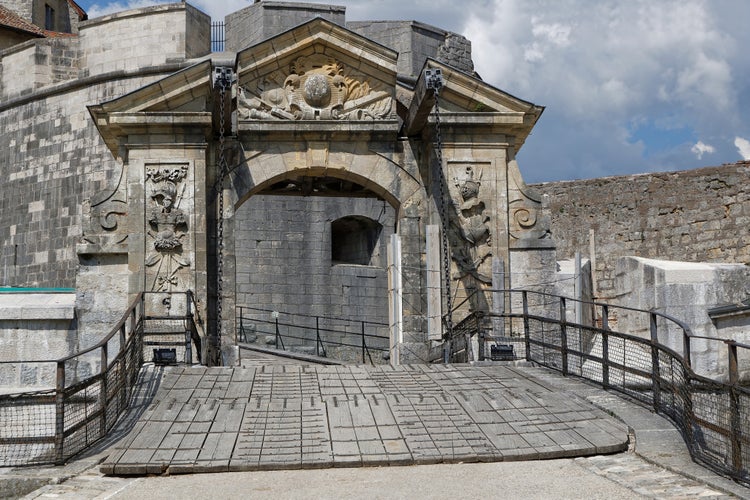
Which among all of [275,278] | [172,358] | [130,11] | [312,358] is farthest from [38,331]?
[130,11]

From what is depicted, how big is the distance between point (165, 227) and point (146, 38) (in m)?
13.8

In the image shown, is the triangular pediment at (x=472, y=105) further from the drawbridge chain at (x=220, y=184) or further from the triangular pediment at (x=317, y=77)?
the drawbridge chain at (x=220, y=184)

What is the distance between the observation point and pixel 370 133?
49.4 ft

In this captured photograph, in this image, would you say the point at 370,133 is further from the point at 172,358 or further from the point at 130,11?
the point at 130,11

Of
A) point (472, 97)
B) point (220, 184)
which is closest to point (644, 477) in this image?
point (472, 97)

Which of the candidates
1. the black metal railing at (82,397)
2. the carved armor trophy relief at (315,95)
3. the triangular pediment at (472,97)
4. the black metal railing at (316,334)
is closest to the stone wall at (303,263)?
the black metal railing at (316,334)

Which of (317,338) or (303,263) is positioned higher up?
(303,263)

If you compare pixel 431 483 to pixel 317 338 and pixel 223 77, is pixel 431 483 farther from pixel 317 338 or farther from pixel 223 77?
pixel 317 338

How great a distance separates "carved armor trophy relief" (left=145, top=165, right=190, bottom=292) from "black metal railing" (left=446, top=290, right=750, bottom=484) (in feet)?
11.7

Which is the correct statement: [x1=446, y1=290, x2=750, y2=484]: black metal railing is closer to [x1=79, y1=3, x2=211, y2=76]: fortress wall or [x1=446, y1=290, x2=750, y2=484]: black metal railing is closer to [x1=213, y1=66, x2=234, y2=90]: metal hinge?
[x1=213, y1=66, x2=234, y2=90]: metal hinge

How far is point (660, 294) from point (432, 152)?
3.46 meters

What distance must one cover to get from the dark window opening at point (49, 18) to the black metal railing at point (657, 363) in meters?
29.4

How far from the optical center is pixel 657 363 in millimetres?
9805

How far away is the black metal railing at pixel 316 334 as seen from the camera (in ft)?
86.2
